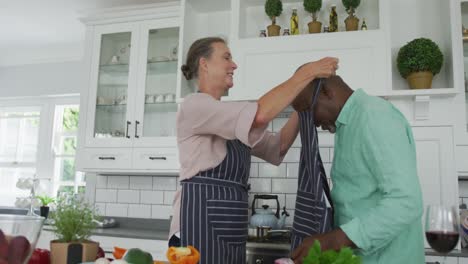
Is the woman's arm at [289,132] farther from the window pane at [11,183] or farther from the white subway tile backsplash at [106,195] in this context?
the window pane at [11,183]

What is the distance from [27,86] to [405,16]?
4399 millimetres

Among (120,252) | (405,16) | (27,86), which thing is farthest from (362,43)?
(27,86)

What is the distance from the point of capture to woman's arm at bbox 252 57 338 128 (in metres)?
1.33

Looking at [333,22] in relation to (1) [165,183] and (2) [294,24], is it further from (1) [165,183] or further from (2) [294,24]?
(1) [165,183]

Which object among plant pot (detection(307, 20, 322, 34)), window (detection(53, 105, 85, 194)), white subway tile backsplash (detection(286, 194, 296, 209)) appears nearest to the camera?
plant pot (detection(307, 20, 322, 34))

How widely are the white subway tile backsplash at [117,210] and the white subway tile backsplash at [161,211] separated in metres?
0.26

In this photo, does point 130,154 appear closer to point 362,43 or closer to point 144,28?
point 144,28

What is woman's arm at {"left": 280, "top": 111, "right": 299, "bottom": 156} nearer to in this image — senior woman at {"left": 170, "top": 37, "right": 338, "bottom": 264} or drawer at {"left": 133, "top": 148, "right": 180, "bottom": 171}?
senior woman at {"left": 170, "top": 37, "right": 338, "bottom": 264}

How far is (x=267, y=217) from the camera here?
2814mm

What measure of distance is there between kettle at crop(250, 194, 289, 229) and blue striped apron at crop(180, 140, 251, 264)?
1.15m

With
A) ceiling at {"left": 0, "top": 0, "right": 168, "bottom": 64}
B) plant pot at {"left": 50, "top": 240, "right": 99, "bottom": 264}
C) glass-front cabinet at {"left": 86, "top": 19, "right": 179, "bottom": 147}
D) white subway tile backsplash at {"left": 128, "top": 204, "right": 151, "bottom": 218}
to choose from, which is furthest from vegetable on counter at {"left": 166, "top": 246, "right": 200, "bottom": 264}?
ceiling at {"left": 0, "top": 0, "right": 168, "bottom": 64}

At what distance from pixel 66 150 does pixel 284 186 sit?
306cm

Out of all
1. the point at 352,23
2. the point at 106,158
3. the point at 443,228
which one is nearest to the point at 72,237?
the point at 443,228

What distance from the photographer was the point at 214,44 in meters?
1.83
